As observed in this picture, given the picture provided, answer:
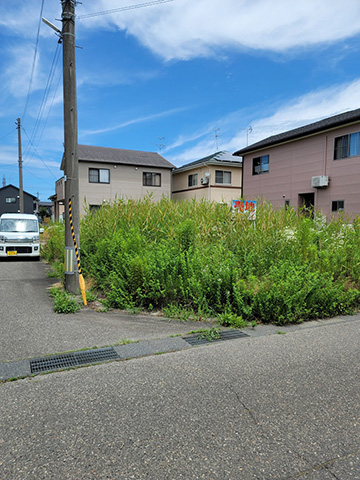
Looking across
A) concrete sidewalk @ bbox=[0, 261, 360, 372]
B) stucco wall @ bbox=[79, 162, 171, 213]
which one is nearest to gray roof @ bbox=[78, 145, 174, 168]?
stucco wall @ bbox=[79, 162, 171, 213]

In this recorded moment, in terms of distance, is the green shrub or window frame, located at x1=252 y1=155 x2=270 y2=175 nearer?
the green shrub

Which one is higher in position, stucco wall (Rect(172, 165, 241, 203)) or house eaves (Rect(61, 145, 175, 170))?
house eaves (Rect(61, 145, 175, 170))

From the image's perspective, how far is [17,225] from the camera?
12953mm

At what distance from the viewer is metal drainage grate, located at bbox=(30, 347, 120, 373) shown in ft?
10.6

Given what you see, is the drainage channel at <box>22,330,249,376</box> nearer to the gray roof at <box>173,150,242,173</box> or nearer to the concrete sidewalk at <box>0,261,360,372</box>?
the concrete sidewalk at <box>0,261,360,372</box>

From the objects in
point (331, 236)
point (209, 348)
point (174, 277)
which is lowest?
point (209, 348)

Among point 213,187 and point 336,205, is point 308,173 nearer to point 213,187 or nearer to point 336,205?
point 336,205

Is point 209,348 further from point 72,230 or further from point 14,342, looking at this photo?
point 72,230

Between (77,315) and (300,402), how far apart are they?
136 inches

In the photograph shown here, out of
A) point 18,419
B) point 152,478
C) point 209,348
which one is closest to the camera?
point 152,478

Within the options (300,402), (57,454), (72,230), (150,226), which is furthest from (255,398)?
(150,226)

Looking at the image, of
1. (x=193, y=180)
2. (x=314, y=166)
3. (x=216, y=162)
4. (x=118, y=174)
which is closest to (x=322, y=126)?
(x=314, y=166)

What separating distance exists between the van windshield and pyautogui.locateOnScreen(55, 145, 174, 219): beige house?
984 cm

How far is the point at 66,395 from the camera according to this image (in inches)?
106
